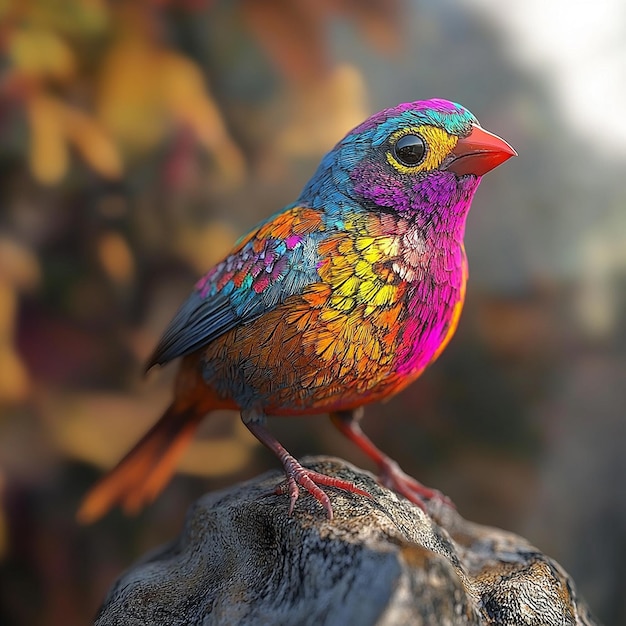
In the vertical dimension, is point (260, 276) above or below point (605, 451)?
above

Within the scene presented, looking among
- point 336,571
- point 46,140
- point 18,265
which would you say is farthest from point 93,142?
point 336,571

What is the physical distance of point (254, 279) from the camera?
1.19 meters

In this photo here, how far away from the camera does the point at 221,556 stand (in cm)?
118

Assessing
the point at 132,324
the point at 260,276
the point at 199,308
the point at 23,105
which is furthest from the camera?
the point at 132,324

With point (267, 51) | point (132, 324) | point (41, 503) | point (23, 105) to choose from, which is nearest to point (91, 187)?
point (23, 105)

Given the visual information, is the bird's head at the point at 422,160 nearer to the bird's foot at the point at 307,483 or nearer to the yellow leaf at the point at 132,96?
the bird's foot at the point at 307,483

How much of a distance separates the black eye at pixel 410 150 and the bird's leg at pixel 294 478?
0.60 metres

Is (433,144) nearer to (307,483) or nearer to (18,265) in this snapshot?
(307,483)

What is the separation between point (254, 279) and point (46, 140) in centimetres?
175

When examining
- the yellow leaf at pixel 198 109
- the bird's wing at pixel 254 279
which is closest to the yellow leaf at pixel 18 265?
the yellow leaf at pixel 198 109

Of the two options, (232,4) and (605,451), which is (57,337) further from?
(605,451)

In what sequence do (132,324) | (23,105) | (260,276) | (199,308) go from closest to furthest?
(260,276), (199,308), (23,105), (132,324)

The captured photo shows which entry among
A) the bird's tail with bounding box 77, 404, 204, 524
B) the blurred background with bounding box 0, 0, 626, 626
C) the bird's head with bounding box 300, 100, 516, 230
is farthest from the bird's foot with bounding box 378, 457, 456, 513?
the blurred background with bounding box 0, 0, 626, 626

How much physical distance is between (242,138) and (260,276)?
1675mm
